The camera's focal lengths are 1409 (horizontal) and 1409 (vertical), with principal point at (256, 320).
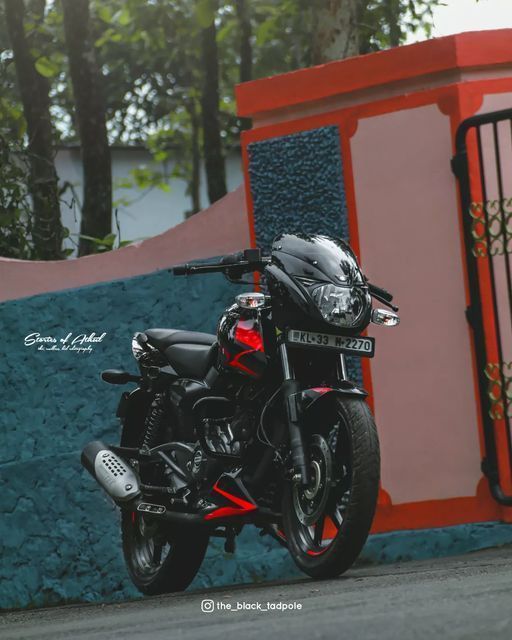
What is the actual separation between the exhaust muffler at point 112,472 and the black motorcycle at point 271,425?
0.03 ft

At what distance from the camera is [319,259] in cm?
543

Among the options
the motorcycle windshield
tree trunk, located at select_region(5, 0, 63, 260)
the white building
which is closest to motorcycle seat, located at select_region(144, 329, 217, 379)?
the motorcycle windshield

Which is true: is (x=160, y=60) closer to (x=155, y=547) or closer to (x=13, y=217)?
(x=13, y=217)

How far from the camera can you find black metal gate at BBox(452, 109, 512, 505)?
7.14 m

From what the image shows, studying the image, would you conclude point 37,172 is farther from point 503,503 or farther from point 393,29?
point 503,503

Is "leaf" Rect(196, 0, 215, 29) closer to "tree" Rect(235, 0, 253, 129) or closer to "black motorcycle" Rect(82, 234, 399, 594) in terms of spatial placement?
"black motorcycle" Rect(82, 234, 399, 594)

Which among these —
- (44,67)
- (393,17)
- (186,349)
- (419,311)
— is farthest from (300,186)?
(393,17)

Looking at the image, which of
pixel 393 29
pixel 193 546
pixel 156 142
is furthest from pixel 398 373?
pixel 156 142

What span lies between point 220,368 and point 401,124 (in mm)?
2220

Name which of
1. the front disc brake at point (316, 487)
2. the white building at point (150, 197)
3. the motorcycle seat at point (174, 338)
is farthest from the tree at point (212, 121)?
the white building at point (150, 197)

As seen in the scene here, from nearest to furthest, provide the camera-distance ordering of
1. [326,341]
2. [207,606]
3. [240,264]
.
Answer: [207,606], [326,341], [240,264]

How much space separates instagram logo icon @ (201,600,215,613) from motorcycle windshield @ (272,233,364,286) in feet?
4.23

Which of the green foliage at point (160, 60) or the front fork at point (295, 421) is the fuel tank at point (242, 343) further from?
the green foliage at point (160, 60)

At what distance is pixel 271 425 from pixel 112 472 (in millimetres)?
1217
